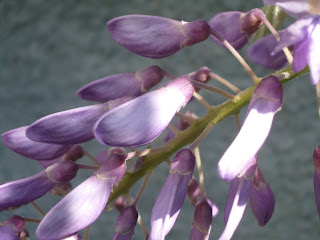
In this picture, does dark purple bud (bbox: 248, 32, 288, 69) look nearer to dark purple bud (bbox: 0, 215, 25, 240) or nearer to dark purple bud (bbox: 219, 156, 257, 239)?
dark purple bud (bbox: 219, 156, 257, 239)

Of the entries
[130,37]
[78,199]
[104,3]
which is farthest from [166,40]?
[104,3]

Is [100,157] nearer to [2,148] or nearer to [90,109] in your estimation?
[90,109]

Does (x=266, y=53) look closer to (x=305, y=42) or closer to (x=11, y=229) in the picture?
(x=305, y=42)

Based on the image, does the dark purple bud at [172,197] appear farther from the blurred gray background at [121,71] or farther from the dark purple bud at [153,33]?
the blurred gray background at [121,71]

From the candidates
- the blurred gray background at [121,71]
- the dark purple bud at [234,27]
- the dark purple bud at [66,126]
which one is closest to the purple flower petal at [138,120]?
the dark purple bud at [66,126]

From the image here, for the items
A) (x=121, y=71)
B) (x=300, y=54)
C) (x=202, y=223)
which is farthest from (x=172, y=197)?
(x=121, y=71)
